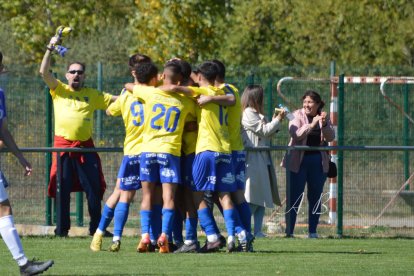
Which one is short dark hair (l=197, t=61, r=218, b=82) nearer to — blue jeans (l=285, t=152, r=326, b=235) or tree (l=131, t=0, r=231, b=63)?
blue jeans (l=285, t=152, r=326, b=235)

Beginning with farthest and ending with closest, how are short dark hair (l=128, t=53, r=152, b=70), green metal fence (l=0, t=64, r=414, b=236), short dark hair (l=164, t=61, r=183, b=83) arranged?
green metal fence (l=0, t=64, r=414, b=236)
short dark hair (l=128, t=53, r=152, b=70)
short dark hair (l=164, t=61, r=183, b=83)

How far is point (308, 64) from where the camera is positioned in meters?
32.4

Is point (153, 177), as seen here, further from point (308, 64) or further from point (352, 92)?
point (308, 64)

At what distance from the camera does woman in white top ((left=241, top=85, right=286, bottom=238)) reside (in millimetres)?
15859

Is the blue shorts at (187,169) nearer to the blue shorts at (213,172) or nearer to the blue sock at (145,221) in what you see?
the blue shorts at (213,172)

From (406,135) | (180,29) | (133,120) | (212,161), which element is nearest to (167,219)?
(212,161)

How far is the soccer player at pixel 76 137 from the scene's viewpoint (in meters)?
15.7

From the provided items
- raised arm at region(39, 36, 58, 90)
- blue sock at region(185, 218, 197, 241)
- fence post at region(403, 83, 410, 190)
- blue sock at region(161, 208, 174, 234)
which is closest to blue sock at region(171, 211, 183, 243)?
blue sock at region(185, 218, 197, 241)

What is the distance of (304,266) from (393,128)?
745 cm

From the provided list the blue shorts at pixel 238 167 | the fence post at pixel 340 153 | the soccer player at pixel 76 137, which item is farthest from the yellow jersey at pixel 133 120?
the fence post at pixel 340 153

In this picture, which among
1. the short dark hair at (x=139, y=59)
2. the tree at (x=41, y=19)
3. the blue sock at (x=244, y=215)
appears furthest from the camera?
the tree at (x=41, y=19)

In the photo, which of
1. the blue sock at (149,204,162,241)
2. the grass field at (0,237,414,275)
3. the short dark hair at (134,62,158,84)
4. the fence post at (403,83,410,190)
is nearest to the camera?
the grass field at (0,237,414,275)

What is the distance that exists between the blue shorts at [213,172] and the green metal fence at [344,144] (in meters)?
4.25

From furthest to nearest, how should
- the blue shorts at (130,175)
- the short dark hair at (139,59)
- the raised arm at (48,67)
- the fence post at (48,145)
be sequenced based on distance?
the fence post at (48,145) < the raised arm at (48,67) < the short dark hair at (139,59) < the blue shorts at (130,175)
